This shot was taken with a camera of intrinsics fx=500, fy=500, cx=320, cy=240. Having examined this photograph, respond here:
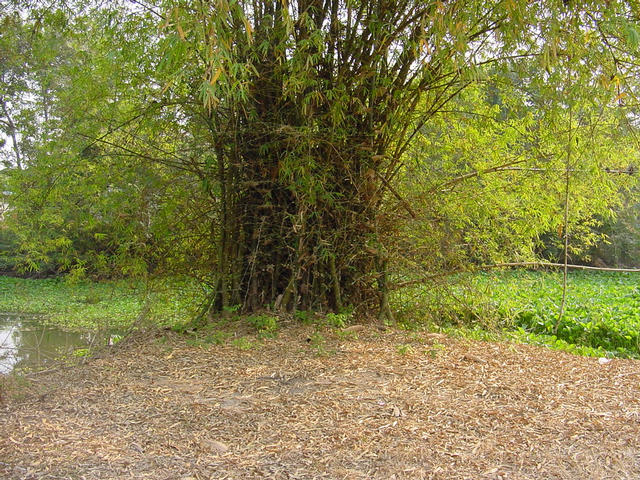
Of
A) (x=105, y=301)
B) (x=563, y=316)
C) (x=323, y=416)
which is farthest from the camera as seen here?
(x=105, y=301)

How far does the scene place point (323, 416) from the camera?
2148 millimetres

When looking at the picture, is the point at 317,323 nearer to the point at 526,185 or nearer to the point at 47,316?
the point at 526,185

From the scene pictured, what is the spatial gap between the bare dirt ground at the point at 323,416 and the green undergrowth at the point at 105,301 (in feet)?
2.83

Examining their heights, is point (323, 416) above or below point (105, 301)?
above

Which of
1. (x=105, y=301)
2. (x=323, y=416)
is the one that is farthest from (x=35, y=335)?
(x=323, y=416)

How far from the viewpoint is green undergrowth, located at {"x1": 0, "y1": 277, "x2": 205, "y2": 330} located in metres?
4.00

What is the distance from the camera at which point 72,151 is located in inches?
158

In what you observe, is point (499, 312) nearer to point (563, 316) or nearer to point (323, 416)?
point (563, 316)

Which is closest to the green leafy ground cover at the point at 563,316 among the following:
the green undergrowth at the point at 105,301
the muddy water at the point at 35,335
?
the green undergrowth at the point at 105,301

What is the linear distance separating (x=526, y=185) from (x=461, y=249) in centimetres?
95

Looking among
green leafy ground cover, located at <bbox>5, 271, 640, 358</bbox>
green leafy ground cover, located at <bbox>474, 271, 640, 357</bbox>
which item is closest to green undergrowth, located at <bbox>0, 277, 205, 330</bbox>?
green leafy ground cover, located at <bbox>5, 271, 640, 358</bbox>

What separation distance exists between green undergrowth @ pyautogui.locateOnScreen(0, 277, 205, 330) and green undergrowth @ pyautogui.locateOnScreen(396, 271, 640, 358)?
1.88m

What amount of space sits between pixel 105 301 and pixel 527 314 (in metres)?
7.51

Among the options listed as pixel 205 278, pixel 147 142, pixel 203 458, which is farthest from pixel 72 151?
pixel 203 458
